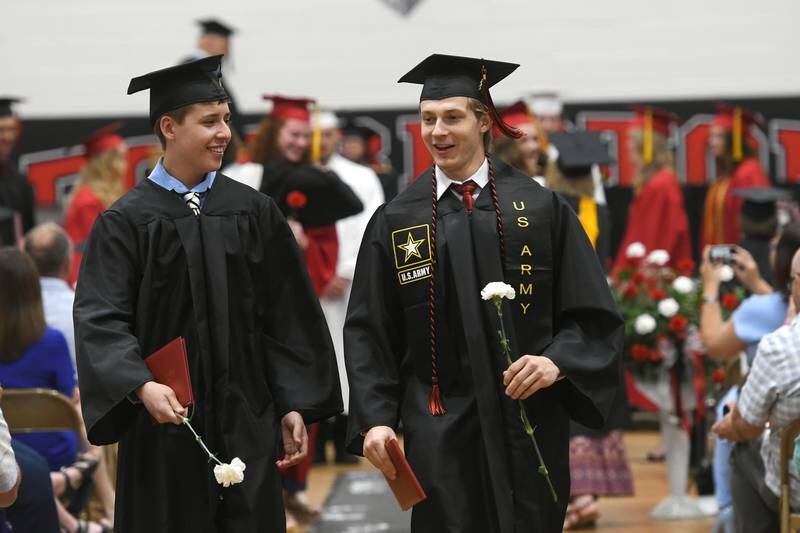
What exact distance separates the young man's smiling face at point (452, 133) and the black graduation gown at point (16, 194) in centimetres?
625

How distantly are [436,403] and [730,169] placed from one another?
665 centimetres

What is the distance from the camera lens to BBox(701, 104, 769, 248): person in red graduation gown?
32.1ft

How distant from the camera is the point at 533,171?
7.54 meters

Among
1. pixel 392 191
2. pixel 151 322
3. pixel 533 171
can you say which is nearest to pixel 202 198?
pixel 151 322

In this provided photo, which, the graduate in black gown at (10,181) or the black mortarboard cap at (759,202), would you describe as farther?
the graduate in black gown at (10,181)

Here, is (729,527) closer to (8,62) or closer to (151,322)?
(151,322)

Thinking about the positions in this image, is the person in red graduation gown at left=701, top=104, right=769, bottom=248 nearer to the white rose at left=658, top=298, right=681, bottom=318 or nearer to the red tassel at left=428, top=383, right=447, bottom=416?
the white rose at left=658, top=298, right=681, bottom=318

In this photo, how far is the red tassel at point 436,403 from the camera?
3824mm

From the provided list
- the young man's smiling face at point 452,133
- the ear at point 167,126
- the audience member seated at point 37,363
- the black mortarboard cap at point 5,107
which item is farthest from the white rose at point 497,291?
the black mortarboard cap at point 5,107

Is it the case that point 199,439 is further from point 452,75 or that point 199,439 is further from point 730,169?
point 730,169

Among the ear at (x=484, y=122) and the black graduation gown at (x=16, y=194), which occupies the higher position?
the ear at (x=484, y=122)

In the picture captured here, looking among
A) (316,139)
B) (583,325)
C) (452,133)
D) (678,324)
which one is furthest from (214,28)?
(583,325)

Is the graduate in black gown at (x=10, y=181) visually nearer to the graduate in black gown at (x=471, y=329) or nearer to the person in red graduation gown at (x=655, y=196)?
the person in red graduation gown at (x=655, y=196)

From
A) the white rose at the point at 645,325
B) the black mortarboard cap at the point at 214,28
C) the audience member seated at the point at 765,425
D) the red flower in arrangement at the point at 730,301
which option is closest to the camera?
the audience member seated at the point at 765,425
